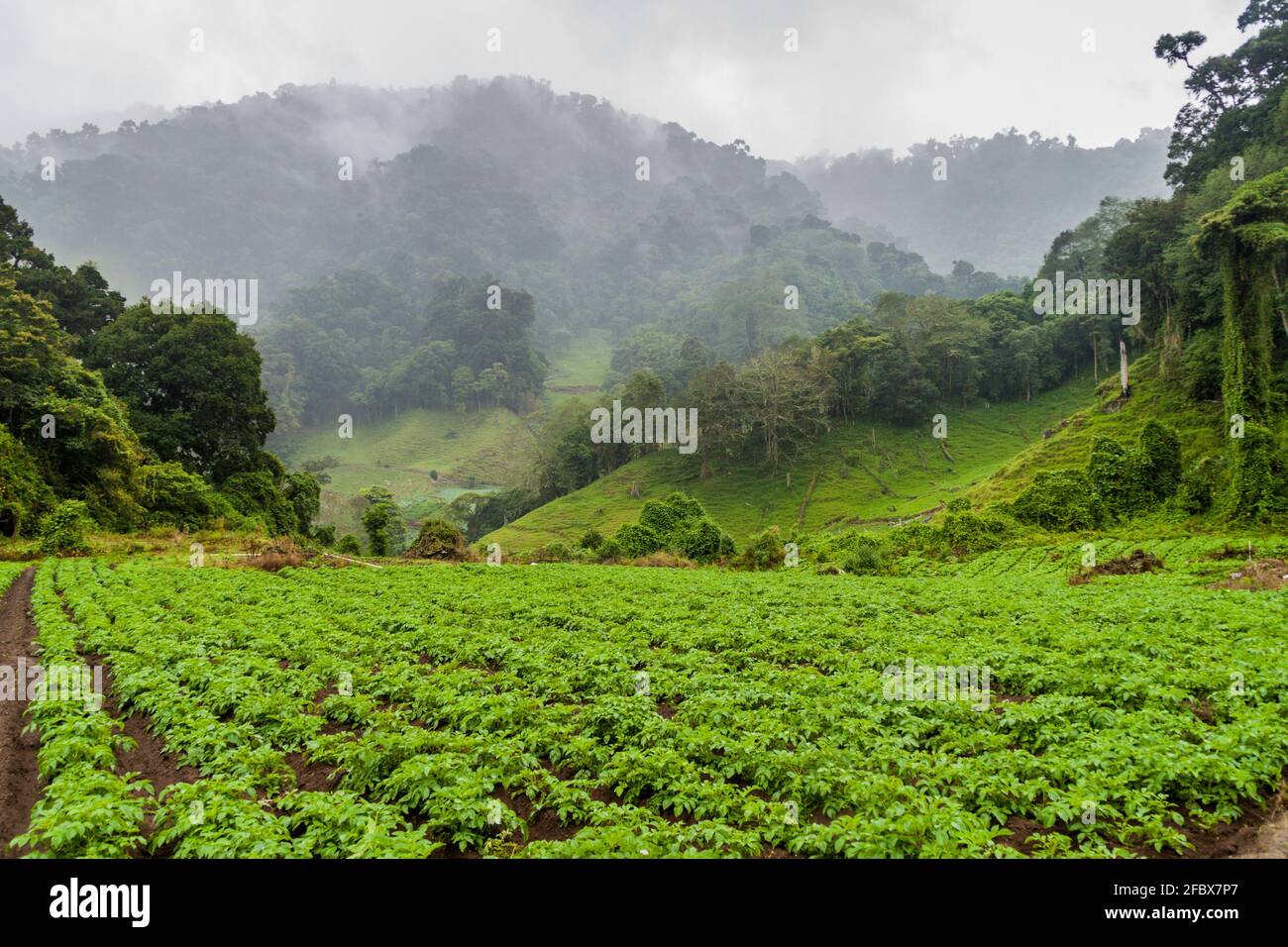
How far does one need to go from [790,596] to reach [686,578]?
10.6 meters

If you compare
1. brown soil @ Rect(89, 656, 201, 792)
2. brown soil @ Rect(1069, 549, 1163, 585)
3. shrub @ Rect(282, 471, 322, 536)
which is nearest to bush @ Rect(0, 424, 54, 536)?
shrub @ Rect(282, 471, 322, 536)

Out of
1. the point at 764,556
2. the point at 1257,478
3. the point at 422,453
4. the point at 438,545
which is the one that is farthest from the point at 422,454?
the point at 1257,478

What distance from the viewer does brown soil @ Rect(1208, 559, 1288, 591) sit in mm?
25938

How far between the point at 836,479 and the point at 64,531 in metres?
77.9

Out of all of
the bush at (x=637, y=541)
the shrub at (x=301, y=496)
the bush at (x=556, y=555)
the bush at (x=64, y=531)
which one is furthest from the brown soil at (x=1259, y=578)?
the shrub at (x=301, y=496)

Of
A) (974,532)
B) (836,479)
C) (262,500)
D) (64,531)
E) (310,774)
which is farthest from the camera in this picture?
(836,479)

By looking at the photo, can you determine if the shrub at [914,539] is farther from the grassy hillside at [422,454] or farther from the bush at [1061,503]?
the grassy hillside at [422,454]

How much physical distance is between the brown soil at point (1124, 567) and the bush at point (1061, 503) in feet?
44.5

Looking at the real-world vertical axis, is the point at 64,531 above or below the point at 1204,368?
below

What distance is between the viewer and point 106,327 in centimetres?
6097

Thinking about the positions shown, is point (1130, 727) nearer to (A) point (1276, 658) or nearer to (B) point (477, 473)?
(A) point (1276, 658)

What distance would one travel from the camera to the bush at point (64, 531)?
Result: 136 feet

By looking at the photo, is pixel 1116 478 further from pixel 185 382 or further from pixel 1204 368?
pixel 185 382

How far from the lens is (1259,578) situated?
2697 cm
